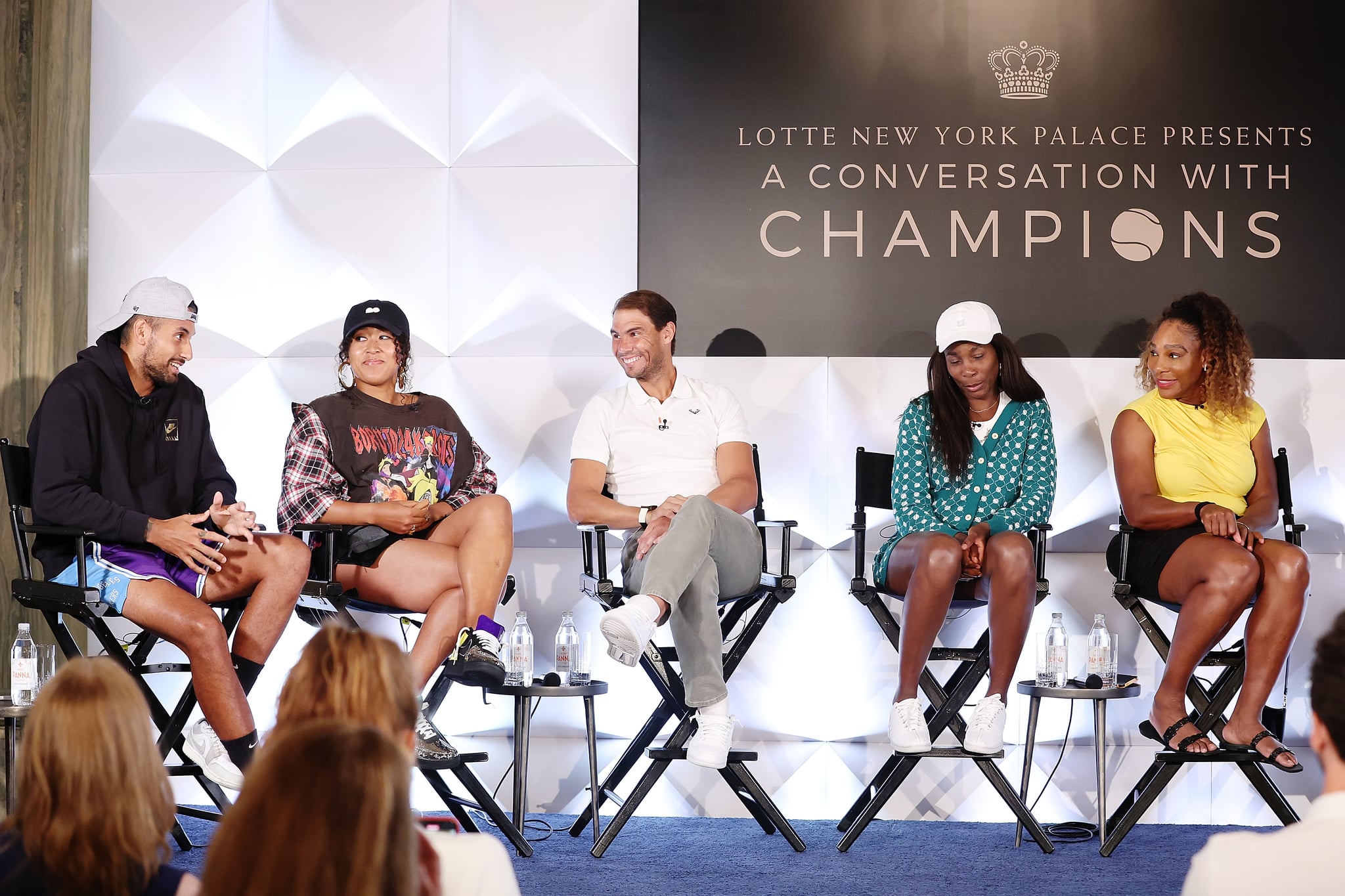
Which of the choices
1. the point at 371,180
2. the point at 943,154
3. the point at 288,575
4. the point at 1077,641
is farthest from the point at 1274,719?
the point at 371,180

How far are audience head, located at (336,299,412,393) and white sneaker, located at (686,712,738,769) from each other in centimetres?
153

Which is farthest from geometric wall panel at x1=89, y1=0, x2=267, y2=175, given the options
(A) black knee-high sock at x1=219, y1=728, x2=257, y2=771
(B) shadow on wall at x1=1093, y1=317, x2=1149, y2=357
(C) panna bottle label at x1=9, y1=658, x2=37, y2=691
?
(B) shadow on wall at x1=1093, y1=317, x2=1149, y2=357

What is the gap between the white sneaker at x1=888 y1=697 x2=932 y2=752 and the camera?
340 centimetres

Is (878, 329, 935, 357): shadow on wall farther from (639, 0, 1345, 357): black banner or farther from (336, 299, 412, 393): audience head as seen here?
(336, 299, 412, 393): audience head

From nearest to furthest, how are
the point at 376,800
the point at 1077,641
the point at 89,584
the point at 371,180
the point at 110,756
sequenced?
the point at 376,800, the point at 110,756, the point at 89,584, the point at 1077,641, the point at 371,180

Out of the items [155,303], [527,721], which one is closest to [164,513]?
[155,303]

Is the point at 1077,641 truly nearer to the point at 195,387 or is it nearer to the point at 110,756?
the point at 195,387

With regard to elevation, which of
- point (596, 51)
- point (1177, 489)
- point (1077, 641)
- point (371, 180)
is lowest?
point (1077, 641)

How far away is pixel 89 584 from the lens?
10.9ft

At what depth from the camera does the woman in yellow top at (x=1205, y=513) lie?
3438mm

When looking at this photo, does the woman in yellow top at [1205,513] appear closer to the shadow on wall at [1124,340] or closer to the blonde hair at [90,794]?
the shadow on wall at [1124,340]

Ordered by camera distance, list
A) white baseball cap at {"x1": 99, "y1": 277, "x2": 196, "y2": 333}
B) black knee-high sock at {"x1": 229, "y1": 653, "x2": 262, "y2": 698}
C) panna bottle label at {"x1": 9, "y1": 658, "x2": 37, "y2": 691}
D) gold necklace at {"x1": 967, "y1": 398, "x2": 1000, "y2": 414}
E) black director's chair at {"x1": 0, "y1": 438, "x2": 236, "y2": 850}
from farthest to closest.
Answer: gold necklace at {"x1": 967, "y1": 398, "x2": 1000, "y2": 414} < white baseball cap at {"x1": 99, "y1": 277, "x2": 196, "y2": 333} < panna bottle label at {"x1": 9, "y1": 658, "x2": 37, "y2": 691} < black knee-high sock at {"x1": 229, "y1": 653, "x2": 262, "y2": 698} < black director's chair at {"x1": 0, "y1": 438, "x2": 236, "y2": 850}

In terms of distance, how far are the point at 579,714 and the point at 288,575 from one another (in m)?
1.28

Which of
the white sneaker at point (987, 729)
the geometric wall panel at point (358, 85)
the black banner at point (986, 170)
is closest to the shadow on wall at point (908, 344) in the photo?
the black banner at point (986, 170)
